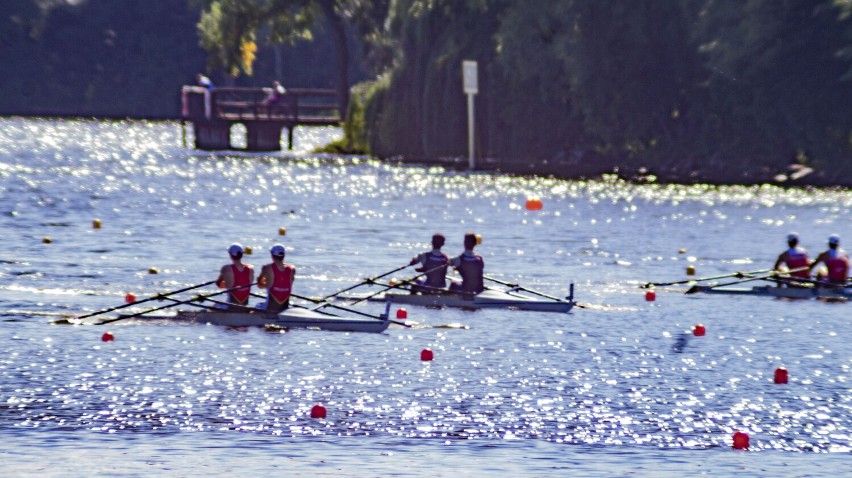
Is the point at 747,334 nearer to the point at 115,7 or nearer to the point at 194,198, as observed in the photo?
the point at 194,198

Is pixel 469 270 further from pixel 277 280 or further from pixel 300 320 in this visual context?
pixel 277 280

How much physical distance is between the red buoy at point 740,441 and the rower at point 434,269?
12.7 metres

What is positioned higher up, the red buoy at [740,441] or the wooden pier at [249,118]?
the wooden pier at [249,118]

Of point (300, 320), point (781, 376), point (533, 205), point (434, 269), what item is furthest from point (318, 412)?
point (533, 205)

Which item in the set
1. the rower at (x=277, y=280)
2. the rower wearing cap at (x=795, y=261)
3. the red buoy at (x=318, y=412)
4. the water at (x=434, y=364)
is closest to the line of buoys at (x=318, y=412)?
the red buoy at (x=318, y=412)

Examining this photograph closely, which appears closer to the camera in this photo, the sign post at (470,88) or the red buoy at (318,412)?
the red buoy at (318,412)

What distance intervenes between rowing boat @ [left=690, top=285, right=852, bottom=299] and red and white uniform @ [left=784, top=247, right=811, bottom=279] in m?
0.33

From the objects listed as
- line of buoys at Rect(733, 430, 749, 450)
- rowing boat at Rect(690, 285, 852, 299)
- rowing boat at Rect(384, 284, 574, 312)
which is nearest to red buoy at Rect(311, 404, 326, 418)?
line of buoys at Rect(733, 430, 749, 450)

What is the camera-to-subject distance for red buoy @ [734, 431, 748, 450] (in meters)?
21.1

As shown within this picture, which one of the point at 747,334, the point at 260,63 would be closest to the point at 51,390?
the point at 747,334

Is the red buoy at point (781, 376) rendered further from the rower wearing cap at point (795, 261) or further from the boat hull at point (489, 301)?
the rower wearing cap at point (795, 261)

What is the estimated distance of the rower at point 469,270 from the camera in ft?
110

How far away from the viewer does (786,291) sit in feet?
117

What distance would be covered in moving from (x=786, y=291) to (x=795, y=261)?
26.6 inches
